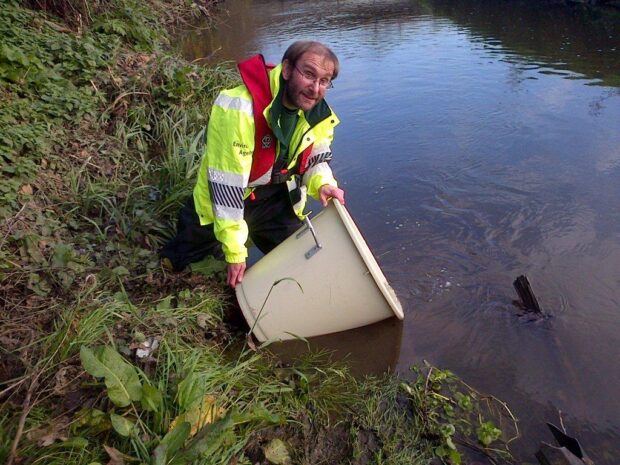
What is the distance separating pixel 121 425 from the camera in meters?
1.69

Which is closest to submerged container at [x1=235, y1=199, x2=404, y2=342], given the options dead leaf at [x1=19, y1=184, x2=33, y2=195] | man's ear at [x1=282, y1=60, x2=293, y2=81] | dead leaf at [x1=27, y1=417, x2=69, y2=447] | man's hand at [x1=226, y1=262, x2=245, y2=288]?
man's hand at [x1=226, y1=262, x2=245, y2=288]

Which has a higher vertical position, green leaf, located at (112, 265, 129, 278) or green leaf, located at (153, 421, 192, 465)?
green leaf, located at (153, 421, 192, 465)

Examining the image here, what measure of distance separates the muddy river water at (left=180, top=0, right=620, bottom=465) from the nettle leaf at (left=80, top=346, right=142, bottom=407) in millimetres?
1157

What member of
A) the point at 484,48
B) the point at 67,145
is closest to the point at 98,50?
the point at 67,145

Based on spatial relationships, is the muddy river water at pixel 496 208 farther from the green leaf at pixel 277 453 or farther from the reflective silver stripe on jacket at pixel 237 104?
the reflective silver stripe on jacket at pixel 237 104

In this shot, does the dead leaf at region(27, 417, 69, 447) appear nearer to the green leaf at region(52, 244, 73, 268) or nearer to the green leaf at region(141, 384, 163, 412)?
the green leaf at region(141, 384, 163, 412)

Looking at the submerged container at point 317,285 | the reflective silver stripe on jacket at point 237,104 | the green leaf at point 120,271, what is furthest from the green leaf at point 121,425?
the reflective silver stripe on jacket at point 237,104

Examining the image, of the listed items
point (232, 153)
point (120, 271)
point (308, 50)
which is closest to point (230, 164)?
point (232, 153)

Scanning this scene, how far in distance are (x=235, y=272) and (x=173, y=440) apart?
883 mm

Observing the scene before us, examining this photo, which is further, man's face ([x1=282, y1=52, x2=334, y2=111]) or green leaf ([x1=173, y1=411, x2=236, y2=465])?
man's face ([x1=282, y1=52, x2=334, y2=111])

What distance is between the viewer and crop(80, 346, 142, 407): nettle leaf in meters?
1.77

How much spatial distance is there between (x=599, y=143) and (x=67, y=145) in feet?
16.4

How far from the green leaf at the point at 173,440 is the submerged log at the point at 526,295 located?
6.77ft

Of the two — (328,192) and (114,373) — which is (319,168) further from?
(114,373)
